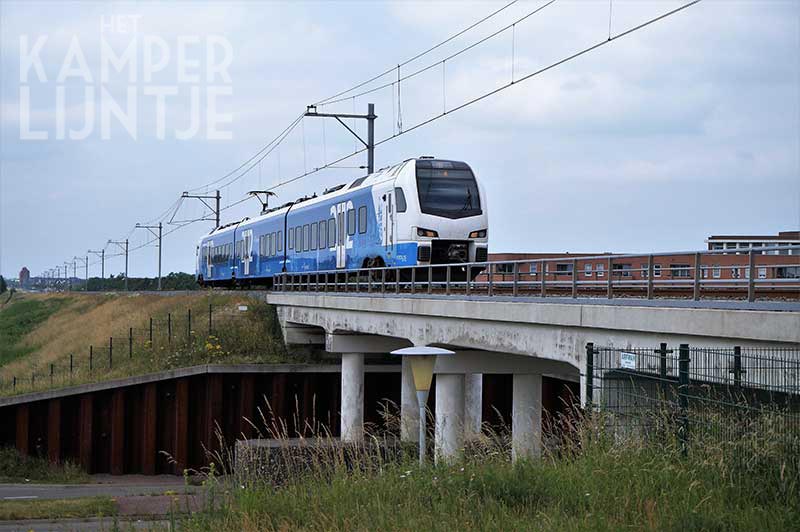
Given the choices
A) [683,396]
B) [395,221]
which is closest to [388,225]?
[395,221]

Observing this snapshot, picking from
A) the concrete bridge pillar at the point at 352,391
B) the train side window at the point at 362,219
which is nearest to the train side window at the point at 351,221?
the train side window at the point at 362,219

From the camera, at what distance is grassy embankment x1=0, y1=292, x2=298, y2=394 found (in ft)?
122

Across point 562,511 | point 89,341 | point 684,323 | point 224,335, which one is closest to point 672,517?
point 562,511

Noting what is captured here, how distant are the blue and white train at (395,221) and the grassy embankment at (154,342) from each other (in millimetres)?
2974

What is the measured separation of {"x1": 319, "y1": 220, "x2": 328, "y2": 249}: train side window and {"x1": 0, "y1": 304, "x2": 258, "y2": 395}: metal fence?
16.4 feet

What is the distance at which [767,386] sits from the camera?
1077 centimetres

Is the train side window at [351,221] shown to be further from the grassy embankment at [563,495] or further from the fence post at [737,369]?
the fence post at [737,369]

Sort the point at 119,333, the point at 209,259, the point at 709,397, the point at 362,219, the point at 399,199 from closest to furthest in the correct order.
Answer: the point at 709,397 → the point at 399,199 → the point at 362,219 → the point at 119,333 → the point at 209,259

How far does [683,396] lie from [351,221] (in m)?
21.8

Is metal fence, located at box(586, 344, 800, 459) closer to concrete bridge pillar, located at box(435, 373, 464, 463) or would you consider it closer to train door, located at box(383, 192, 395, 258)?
concrete bridge pillar, located at box(435, 373, 464, 463)

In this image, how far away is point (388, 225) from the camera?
2903 centimetres

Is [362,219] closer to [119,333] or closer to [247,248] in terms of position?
[119,333]

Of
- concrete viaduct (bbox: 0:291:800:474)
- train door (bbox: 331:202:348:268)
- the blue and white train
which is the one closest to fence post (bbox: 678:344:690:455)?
concrete viaduct (bbox: 0:291:800:474)

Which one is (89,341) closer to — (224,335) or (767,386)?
(224,335)
